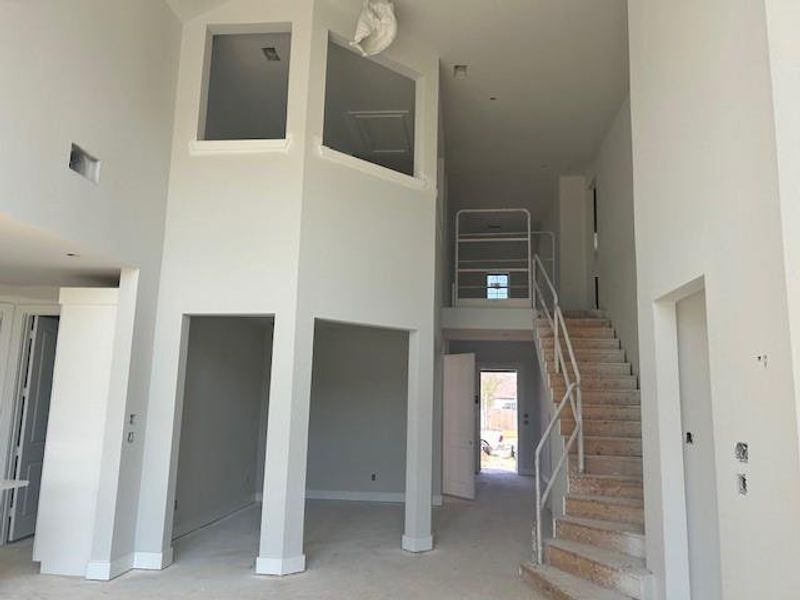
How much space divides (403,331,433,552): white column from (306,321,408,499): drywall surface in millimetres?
2472

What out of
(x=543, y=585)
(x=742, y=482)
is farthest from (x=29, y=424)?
(x=742, y=482)

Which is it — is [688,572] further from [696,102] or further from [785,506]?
[696,102]

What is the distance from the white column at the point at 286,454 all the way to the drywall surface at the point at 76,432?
4.36ft

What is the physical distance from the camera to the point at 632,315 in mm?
6863

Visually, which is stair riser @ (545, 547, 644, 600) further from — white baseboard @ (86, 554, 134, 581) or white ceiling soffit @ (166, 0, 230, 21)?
white ceiling soffit @ (166, 0, 230, 21)

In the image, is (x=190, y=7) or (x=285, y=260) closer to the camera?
(x=285, y=260)

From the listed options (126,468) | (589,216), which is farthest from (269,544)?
(589,216)

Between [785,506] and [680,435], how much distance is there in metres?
1.42

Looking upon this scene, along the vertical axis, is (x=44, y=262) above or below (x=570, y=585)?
above

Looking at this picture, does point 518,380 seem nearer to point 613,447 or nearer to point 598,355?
point 598,355

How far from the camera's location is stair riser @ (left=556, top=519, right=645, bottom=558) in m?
4.37

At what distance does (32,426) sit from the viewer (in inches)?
233

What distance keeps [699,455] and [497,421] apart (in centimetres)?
992

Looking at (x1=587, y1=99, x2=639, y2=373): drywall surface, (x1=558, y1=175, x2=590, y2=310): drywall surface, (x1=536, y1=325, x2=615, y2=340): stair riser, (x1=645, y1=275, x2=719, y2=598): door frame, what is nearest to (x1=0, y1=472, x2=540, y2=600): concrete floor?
(x1=645, y1=275, x2=719, y2=598): door frame
